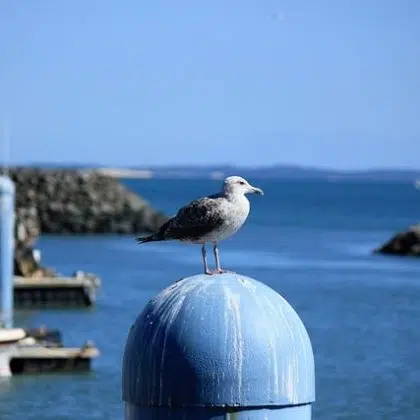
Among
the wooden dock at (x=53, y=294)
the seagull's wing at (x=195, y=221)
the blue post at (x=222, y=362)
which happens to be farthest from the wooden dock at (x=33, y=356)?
the blue post at (x=222, y=362)

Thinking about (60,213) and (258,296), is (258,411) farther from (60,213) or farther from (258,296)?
(60,213)

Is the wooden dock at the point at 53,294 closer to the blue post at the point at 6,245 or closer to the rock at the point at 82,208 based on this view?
the blue post at the point at 6,245

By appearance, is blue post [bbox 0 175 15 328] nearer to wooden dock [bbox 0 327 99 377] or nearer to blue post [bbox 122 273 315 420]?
wooden dock [bbox 0 327 99 377]

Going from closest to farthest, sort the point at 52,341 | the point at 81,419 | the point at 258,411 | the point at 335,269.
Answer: the point at 258,411
the point at 81,419
the point at 52,341
the point at 335,269

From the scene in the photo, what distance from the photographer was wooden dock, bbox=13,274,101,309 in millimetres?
45250

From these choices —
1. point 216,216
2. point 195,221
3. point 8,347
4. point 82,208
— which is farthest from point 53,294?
point 82,208

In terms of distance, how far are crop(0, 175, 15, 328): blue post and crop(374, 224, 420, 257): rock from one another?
4648 centimetres

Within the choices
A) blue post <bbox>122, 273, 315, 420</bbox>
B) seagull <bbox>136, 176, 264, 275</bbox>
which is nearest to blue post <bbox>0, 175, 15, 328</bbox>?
seagull <bbox>136, 176, 264, 275</bbox>

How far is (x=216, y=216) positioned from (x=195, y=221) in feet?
1.08

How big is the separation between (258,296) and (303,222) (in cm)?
12376

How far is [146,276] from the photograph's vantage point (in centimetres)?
6294

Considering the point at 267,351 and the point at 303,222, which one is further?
the point at 303,222

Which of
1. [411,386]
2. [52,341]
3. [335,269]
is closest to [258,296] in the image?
[411,386]

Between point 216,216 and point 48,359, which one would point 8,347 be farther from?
point 216,216
